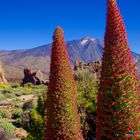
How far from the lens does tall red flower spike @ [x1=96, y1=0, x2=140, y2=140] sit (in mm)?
3582

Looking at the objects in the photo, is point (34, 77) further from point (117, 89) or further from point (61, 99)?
point (117, 89)

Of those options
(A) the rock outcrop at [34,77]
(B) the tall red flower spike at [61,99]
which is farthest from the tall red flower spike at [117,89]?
(A) the rock outcrop at [34,77]

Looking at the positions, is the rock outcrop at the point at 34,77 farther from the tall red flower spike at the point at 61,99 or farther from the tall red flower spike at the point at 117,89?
the tall red flower spike at the point at 117,89

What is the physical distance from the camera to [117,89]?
11.9ft

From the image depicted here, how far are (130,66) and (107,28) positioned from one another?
479mm

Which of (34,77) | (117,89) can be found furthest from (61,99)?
(34,77)

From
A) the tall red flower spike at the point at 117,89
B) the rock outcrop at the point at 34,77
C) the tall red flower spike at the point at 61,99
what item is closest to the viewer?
the tall red flower spike at the point at 117,89

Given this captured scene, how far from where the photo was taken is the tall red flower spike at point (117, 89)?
3582 mm

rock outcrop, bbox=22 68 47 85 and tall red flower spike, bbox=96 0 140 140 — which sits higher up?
rock outcrop, bbox=22 68 47 85

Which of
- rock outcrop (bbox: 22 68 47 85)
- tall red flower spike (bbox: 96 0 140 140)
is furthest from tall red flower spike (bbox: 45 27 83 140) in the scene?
rock outcrop (bbox: 22 68 47 85)

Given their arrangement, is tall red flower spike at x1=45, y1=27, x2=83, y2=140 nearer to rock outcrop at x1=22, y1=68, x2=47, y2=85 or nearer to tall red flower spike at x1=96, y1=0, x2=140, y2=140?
tall red flower spike at x1=96, y1=0, x2=140, y2=140

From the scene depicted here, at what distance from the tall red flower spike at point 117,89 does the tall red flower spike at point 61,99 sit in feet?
2.17

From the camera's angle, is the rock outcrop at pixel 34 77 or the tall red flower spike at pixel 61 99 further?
the rock outcrop at pixel 34 77

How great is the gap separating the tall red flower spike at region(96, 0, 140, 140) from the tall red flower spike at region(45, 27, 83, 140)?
662mm
